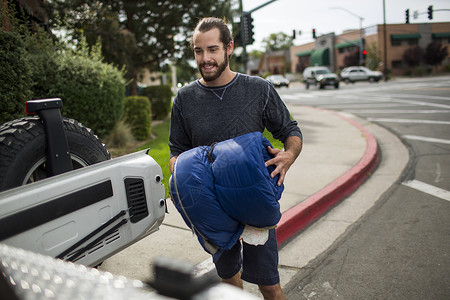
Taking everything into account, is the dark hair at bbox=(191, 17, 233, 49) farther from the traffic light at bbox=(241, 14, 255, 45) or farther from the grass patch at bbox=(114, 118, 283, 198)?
the traffic light at bbox=(241, 14, 255, 45)

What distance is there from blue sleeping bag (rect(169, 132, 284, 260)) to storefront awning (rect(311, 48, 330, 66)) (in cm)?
6149

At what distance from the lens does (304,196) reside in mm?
4879

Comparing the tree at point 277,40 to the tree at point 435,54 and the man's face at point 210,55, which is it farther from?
the man's face at point 210,55

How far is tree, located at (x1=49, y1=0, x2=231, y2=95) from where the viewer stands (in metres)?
10.4

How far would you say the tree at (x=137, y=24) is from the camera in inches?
411

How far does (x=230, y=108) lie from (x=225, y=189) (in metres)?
0.58

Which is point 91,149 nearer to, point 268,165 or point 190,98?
point 190,98

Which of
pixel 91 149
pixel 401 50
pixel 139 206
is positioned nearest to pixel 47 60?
pixel 91 149

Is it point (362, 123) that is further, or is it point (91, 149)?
point (362, 123)

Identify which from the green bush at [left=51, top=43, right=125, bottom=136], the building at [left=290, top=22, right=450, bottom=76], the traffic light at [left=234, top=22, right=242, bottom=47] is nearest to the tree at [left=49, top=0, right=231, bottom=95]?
the traffic light at [left=234, top=22, right=242, bottom=47]

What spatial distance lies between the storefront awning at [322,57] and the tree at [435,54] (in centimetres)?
1564

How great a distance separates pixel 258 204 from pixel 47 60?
5.73 meters

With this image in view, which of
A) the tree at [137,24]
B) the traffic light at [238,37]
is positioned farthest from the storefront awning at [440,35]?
the tree at [137,24]

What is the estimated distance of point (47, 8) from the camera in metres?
8.95
